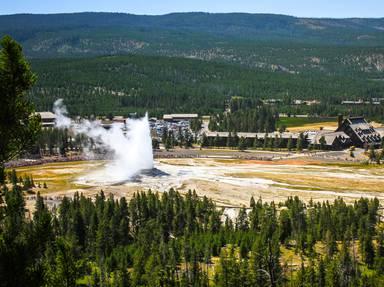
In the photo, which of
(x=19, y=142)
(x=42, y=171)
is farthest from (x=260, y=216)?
(x=42, y=171)

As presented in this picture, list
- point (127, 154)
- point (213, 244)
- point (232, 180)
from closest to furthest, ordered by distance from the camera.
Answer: point (213, 244)
point (232, 180)
point (127, 154)

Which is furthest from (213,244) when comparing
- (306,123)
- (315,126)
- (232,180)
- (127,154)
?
(306,123)

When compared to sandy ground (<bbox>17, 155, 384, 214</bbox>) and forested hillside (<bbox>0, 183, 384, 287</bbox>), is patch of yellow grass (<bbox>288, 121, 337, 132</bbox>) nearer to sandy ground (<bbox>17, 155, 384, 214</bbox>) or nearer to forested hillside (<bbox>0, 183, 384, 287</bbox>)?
sandy ground (<bbox>17, 155, 384, 214</bbox>)

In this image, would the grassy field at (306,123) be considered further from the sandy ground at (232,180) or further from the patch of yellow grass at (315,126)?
the sandy ground at (232,180)

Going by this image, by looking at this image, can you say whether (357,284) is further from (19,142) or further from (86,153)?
(86,153)

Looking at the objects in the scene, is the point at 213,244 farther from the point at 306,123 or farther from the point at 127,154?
the point at 306,123

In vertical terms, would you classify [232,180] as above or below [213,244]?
A: below

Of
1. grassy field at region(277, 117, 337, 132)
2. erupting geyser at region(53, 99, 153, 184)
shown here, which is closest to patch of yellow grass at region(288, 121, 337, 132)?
grassy field at region(277, 117, 337, 132)

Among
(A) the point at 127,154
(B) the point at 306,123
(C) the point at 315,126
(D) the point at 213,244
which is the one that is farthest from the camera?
(B) the point at 306,123

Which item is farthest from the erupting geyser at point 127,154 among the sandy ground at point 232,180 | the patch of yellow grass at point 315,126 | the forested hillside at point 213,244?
the patch of yellow grass at point 315,126

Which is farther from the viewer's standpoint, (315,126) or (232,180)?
(315,126)
